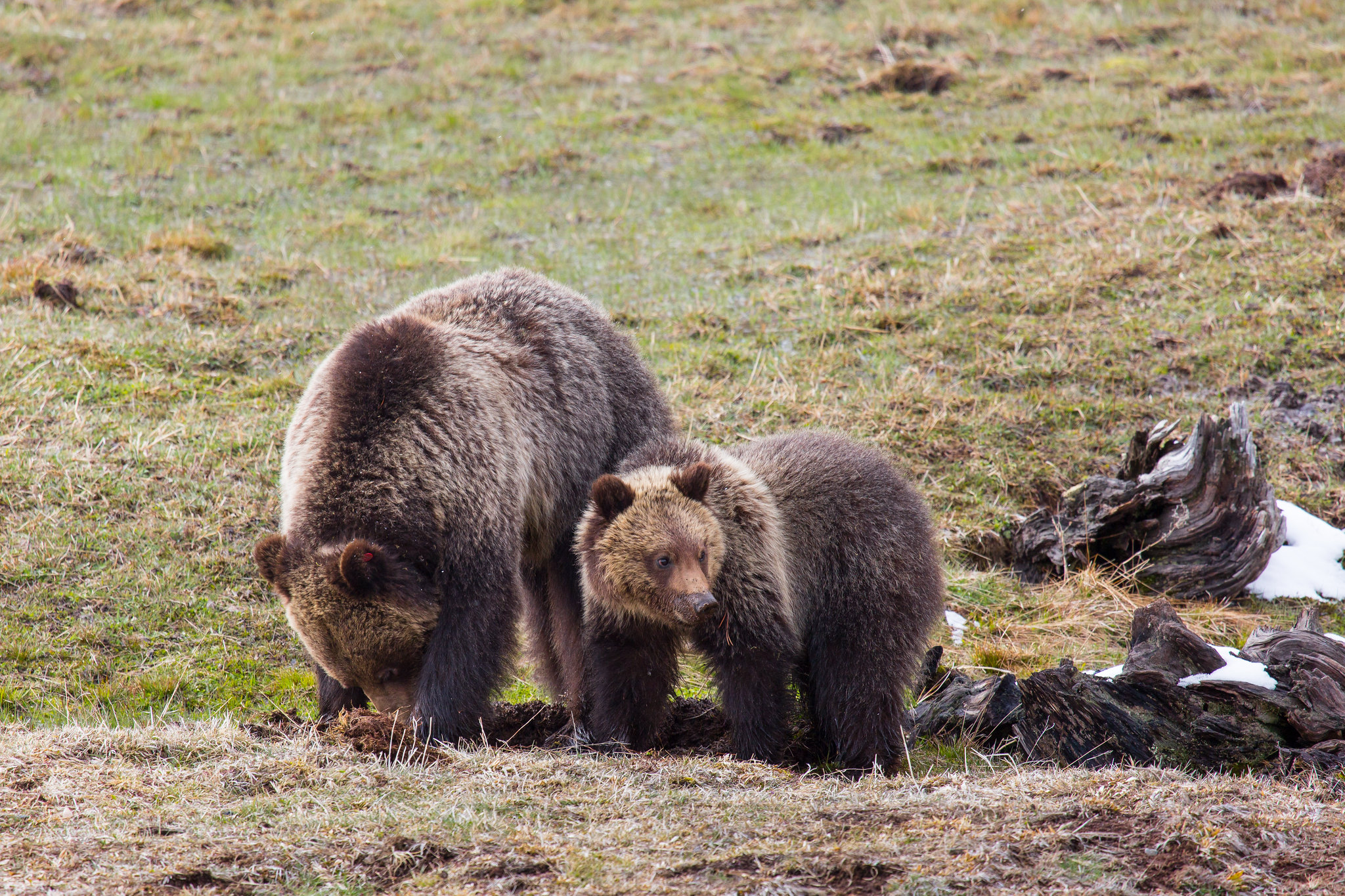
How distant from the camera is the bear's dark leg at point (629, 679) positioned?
237 inches

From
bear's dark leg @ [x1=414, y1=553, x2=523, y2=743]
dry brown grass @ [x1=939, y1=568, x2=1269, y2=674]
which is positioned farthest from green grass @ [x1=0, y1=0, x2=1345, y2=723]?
bear's dark leg @ [x1=414, y1=553, x2=523, y2=743]

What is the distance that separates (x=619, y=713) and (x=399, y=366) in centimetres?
218

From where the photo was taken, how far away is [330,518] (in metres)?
5.73

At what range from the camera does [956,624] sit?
27.0ft

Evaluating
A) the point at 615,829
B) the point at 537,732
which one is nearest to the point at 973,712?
the point at 537,732

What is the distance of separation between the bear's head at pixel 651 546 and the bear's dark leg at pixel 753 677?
0.26 m

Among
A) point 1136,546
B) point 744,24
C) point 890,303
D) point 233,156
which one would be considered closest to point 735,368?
point 890,303

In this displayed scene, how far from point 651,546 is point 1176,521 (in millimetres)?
4725

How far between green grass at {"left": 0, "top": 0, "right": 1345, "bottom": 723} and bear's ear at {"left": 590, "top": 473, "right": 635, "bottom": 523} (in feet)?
8.00

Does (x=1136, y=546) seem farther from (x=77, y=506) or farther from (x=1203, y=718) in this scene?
(x=77, y=506)

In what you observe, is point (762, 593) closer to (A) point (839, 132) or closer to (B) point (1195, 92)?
(A) point (839, 132)

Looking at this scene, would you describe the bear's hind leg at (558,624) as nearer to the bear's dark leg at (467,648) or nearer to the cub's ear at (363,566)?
the bear's dark leg at (467,648)

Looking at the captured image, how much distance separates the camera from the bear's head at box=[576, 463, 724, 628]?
5.76m

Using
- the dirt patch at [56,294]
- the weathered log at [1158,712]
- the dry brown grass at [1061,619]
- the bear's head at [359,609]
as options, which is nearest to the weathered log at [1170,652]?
the weathered log at [1158,712]
